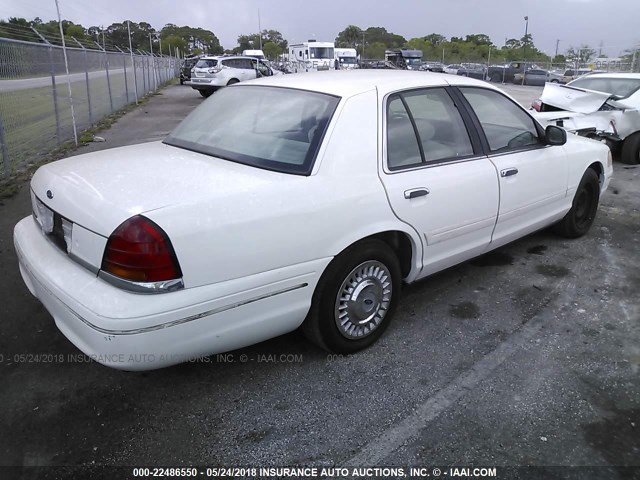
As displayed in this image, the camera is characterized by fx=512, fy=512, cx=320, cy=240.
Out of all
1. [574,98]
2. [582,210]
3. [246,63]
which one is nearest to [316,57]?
[246,63]

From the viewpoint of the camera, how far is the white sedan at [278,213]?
2262 mm

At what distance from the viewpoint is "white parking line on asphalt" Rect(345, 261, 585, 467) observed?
2.37m

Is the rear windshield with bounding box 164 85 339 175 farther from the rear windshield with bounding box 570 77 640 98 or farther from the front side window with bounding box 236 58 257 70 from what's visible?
the front side window with bounding box 236 58 257 70

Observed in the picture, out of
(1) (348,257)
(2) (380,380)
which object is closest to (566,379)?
(2) (380,380)

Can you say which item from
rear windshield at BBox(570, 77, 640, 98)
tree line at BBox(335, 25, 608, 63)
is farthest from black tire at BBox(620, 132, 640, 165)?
tree line at BBox(335, 25, 608, 63)

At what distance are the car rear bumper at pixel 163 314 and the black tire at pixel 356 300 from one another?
4.4 inches

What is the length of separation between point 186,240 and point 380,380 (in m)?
1.37

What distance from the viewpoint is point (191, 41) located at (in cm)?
11262

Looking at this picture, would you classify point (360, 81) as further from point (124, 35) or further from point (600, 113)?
point (124, 35)

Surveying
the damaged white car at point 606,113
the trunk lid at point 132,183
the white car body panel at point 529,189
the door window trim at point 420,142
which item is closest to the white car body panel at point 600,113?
the damaged white car at point 606,113

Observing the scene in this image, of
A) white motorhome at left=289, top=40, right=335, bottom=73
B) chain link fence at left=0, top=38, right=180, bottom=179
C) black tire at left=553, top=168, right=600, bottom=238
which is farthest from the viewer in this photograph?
white motorhome at left=289, top=40, right=335, bottom=73

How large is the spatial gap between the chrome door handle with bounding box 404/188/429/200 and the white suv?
1947 centimetres

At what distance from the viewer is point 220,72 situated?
21.6m

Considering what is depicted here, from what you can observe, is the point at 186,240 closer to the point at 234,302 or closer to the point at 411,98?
the point at 234,302
